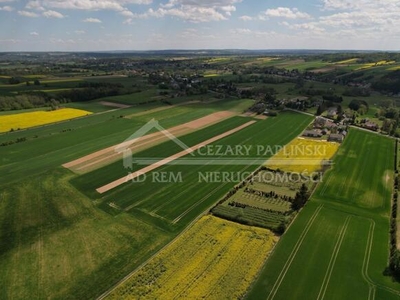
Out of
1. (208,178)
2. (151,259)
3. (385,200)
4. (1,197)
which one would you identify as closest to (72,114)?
(1,197)

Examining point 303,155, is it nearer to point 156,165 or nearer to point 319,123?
point 319,123

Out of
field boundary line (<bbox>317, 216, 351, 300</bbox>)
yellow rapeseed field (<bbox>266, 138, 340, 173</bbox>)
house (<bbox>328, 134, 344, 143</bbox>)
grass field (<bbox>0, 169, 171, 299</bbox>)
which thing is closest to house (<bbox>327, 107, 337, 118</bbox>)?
house (<bbox>328, 134, 344, 143</bbox>)

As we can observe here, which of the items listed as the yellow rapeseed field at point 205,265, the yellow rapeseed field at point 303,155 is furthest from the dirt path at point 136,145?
the yellow rapeseed field at point 205,265

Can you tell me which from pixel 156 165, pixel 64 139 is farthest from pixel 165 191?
pixel 64 139

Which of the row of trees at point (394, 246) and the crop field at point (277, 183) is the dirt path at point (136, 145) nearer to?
the crop field at point (277, 183)

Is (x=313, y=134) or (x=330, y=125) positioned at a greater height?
(x=330, y=125)

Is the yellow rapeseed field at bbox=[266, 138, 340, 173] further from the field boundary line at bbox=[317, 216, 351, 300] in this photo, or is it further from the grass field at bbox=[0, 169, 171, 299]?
the grass field at bbox=[0, 169, 171, 299]
